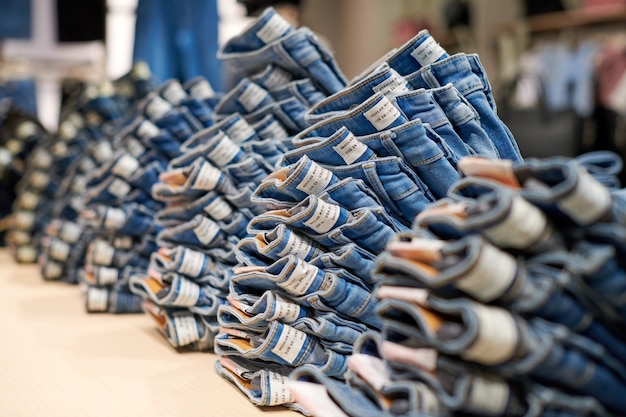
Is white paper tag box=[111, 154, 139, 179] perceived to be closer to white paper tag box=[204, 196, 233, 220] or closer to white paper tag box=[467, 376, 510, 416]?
white paper tag box=[204, 196, 233, 220]

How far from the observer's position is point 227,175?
91 cm

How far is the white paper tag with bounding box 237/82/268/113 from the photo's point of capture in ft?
3.11

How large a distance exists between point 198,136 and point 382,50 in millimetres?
3784

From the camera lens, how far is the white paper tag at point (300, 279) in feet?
2.19

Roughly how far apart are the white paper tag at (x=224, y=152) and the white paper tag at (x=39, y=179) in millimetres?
813

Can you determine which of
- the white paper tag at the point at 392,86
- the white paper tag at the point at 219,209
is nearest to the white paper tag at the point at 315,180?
the white paper tag at the point at 392,86

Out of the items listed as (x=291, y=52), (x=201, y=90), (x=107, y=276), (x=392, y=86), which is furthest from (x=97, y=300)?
(x=392, y=86)

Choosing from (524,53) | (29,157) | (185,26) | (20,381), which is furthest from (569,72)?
(20,381)

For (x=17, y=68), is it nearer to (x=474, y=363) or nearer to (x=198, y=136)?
(x=198, y=136)

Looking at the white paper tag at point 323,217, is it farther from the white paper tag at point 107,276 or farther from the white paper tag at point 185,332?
the white paper tag at point 107,276

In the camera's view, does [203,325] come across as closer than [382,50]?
Yes

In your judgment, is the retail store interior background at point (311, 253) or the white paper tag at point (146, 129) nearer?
the retail store interior background at point (311, 253)

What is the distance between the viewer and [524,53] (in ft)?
11.6

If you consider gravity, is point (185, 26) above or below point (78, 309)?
above
